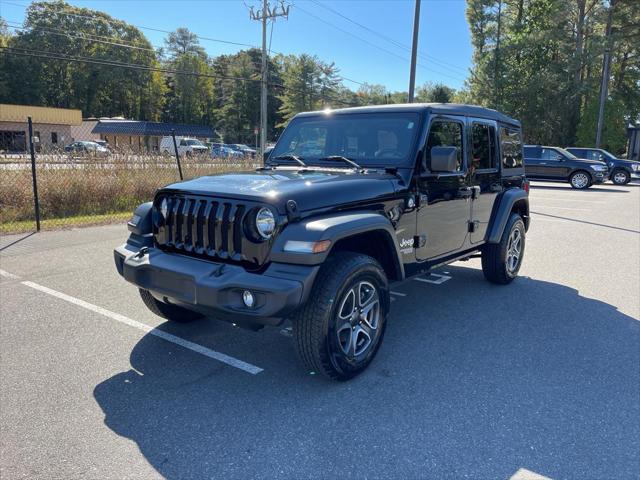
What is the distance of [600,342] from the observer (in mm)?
4180

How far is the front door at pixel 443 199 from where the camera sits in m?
4.12

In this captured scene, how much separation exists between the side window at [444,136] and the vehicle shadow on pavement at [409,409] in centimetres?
158

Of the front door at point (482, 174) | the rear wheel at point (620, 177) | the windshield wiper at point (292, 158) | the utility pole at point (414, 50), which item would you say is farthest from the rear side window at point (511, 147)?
the rear wheel at point (620, 177)

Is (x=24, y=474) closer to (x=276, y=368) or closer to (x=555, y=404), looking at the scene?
(x=276, y=368)

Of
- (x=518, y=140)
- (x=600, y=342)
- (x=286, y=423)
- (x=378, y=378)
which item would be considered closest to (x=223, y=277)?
(x=286, y=423)

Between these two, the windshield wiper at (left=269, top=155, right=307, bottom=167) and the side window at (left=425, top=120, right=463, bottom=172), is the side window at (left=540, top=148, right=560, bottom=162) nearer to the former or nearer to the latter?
the side window at (left=425, top=120, right=463, bottom=172)

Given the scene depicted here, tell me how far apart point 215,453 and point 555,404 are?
2.15m

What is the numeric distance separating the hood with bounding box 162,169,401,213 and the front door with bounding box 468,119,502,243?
142 centimetres

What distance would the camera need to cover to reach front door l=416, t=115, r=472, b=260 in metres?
4.12

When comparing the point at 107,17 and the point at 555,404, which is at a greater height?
the point at 107,17

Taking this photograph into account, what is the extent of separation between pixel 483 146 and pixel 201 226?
322cm

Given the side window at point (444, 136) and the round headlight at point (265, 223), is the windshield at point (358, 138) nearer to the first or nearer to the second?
the side window at point (444, 136)

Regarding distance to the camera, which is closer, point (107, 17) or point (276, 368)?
point (276, 368)

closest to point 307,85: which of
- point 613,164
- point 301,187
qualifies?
point 613,164
